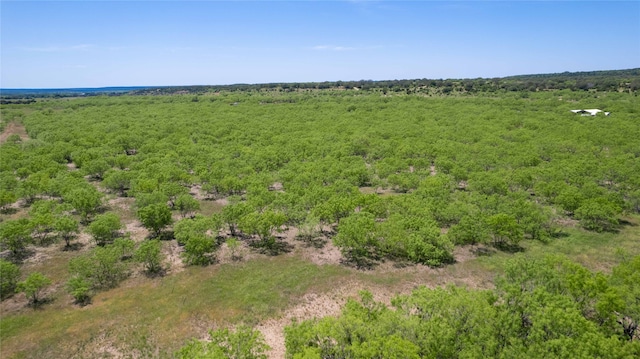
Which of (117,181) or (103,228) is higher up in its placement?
(117,181)

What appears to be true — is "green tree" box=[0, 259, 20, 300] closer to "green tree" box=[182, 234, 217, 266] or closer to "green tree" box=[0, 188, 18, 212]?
"green tree" box=[182, 234, 217, 266]

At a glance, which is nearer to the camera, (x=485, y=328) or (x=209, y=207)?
(x=485, y=328)

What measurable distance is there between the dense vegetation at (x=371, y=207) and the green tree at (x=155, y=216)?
258 millimetres

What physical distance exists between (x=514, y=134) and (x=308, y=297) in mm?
80521

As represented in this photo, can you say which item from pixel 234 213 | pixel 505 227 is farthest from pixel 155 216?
pixel 505 227

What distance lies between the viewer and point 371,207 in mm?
46562

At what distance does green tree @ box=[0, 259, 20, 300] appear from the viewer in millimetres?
33156

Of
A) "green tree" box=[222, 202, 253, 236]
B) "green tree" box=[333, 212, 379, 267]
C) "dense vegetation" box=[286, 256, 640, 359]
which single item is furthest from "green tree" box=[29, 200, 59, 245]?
"dense vegetation" box=[286, 256, 640, 359]

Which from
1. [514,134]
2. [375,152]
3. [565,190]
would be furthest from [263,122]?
[565,190]

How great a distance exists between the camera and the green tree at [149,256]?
120ft

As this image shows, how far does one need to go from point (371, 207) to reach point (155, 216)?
27953 mm

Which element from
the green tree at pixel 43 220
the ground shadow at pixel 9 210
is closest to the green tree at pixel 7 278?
the green tree at pixel 43 220

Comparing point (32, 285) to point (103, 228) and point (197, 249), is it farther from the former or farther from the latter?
point (197, 249)

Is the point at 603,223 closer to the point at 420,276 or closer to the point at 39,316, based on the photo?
the point at 420,276
